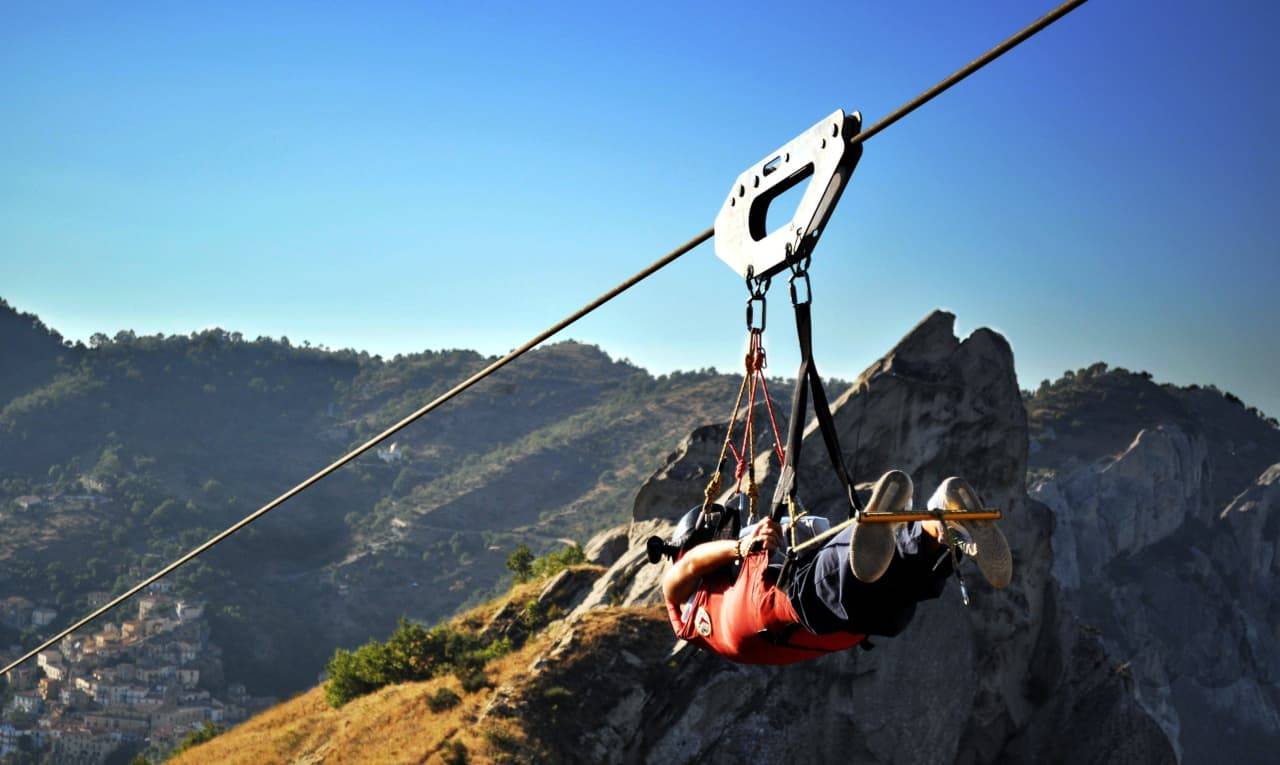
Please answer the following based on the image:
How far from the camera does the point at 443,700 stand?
32.4m

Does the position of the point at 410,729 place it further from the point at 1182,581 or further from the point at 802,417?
the point at 1182,581

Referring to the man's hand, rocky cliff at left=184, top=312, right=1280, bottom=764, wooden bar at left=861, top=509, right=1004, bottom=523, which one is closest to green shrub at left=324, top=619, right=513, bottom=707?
rocky cliff at left=184, top=312, right=1280, bottom=764

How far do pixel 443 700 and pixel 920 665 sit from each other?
12.9 m

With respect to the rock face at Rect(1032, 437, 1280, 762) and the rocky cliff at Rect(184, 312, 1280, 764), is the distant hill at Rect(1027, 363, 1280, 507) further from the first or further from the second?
the rocky cliff at Rect(184, 312, 1280, 764)

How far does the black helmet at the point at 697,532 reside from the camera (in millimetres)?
9703

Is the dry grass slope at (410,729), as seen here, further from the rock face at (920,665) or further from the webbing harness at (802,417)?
the webbing harness at (802,417)

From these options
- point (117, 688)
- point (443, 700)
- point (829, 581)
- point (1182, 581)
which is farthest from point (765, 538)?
point (117, 688)

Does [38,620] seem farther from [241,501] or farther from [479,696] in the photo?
[479,696]

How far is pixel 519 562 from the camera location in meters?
48.0

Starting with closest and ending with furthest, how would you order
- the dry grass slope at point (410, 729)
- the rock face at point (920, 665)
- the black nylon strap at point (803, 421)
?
1. the black nylon strap at point (803, 421)
2. the dry grass slope at point (410, 729)
3. the rock face at point (920, 665)

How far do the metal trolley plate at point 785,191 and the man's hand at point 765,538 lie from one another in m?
1.62

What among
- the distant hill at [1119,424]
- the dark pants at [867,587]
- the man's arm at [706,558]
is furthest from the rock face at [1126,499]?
the dark pants at [867,587]

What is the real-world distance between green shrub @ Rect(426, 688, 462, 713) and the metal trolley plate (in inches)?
1013

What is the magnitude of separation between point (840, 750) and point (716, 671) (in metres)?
4.36
